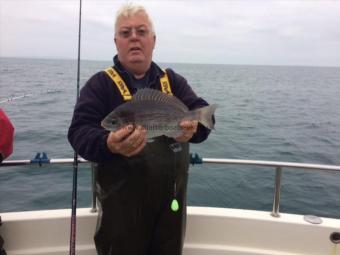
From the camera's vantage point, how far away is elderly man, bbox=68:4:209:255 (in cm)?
257

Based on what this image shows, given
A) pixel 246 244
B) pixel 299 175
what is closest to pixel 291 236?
pixel 246 244

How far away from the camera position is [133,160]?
8.50 feet

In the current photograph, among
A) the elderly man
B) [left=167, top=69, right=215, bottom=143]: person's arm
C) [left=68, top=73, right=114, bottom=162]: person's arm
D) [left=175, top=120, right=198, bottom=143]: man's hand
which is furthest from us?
[left=167, top=69, right=215, bottom=143]: person's arm

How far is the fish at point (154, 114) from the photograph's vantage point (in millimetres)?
2512

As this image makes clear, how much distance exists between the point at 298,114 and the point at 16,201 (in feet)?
71.0

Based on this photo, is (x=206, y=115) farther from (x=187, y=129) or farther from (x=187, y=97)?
(x=187, y=97)

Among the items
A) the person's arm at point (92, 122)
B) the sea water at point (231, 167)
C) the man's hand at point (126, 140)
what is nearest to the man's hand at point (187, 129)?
the man's hand at point (126, 140)

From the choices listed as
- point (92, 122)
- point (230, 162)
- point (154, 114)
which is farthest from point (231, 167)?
point (92, 122)

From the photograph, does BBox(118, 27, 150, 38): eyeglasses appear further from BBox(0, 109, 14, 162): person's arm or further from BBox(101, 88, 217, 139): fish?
BBox(0, 109, 14, 162): person's arm

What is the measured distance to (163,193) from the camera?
2.72 meters

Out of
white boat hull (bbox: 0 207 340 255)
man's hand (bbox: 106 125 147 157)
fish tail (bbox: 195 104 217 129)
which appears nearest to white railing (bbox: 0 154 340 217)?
white boat hull (bbox: 0 207 340 255)

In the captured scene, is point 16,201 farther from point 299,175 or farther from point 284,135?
point 284,135

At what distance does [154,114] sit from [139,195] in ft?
2.03

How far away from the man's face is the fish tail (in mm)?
595
